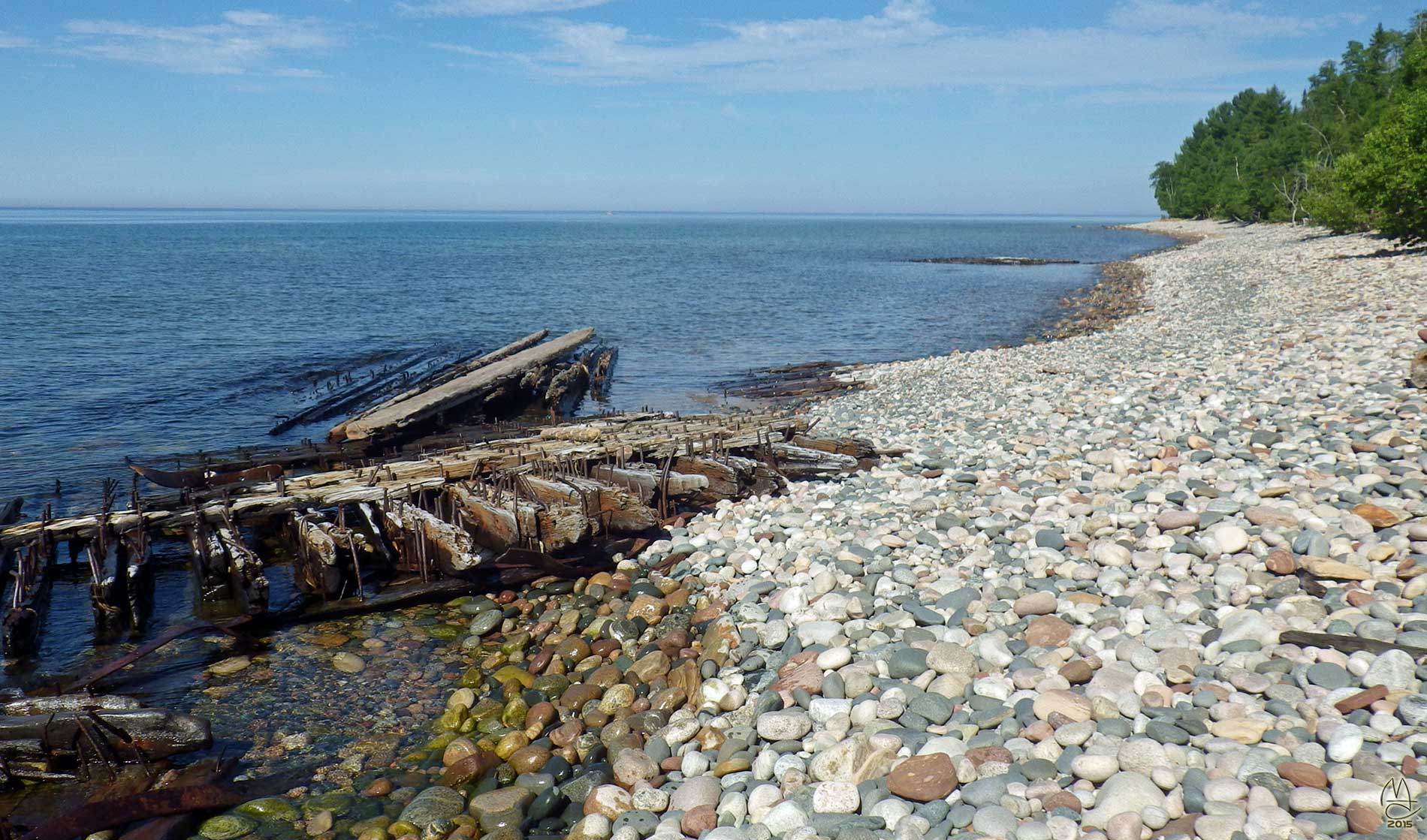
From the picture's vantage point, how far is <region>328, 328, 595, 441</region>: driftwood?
553 inches

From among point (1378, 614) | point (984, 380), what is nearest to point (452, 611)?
point (1378, 614)

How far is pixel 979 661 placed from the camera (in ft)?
19.1

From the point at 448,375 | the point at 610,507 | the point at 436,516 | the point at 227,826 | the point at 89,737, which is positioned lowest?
the point at 227,826

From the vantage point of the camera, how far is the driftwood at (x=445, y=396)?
14.1 meters

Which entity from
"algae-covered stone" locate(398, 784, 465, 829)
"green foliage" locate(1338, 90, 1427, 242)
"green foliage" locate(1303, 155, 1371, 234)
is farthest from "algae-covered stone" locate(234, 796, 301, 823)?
"green foliage" locate(1303, 155, 1371, 234)

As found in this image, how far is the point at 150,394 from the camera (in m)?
22.0

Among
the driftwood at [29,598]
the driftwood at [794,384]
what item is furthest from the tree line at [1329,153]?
the driftwood at [29,598]

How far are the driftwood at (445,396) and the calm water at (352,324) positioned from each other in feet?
7.59

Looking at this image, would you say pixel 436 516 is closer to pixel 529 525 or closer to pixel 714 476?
pixel 529 525

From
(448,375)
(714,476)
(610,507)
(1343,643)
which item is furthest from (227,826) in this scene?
(448,375)

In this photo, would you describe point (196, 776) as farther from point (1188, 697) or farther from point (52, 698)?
point (1188, 697)

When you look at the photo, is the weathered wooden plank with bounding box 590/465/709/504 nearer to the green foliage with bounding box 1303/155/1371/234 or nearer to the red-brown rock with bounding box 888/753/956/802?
the red-brown rock with bounding box 888/753/956/802

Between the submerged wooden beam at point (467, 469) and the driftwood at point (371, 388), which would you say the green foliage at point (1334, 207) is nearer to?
the driftwood at point (371, 388)

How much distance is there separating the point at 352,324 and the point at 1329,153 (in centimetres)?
7207
